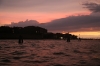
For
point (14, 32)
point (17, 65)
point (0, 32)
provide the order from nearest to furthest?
point (17, 65) < point (0, 32) < point (14, 32)

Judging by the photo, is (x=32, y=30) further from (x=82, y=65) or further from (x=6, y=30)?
(x=82, y=65)

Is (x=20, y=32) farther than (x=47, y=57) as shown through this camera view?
Yes

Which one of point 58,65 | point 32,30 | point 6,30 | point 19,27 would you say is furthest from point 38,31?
point 58,65

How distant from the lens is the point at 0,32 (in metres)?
155

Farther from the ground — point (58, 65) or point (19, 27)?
point (19, 27)

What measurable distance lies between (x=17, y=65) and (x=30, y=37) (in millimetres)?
154326

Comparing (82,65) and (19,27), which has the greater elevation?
(19,27)

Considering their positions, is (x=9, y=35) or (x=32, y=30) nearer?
(x=9, y=35)

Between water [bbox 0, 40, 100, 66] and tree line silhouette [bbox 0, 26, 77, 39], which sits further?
tree line silhouette [bbox 0, 26, 77, 39]

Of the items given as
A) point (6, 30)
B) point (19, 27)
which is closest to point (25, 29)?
point (19, 27)

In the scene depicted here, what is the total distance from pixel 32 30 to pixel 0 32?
34403 mm

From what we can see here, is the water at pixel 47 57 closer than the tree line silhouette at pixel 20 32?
Yes

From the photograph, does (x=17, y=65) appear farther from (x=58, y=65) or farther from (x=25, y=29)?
(x=25, y=29)

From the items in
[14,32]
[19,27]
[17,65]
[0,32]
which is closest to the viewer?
[17,65]
